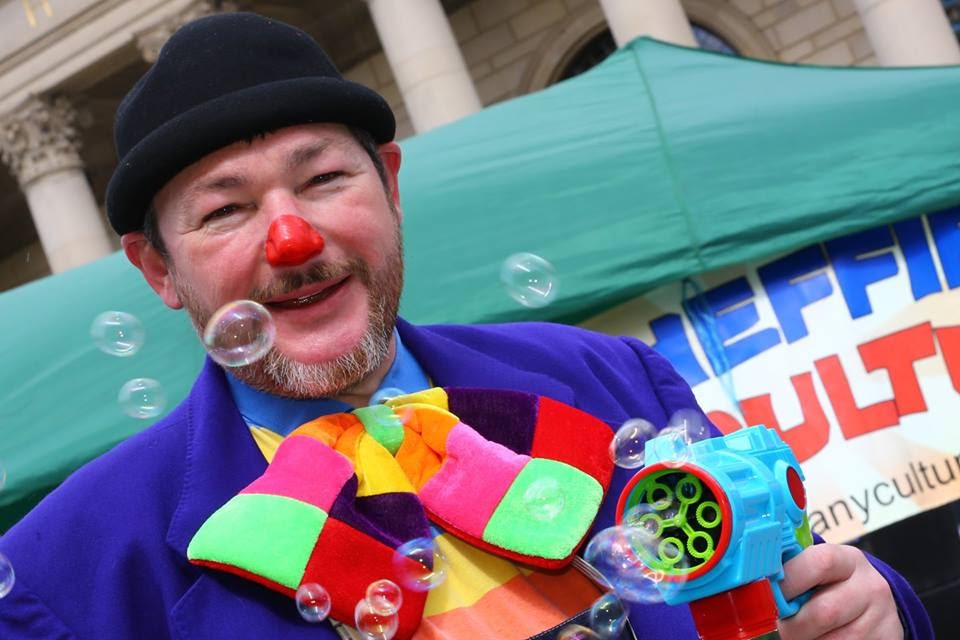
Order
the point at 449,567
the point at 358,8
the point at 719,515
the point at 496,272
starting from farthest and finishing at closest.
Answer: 1. the point at 358,8
2. the point at 496,272
3. the point at 449,567
4. the point at 719,515

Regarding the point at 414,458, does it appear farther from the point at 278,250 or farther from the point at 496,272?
the point at 496,272

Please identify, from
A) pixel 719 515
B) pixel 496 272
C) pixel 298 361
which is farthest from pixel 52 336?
pixel 719 515

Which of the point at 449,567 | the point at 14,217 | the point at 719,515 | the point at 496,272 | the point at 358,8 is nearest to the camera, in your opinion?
the point at 719,515

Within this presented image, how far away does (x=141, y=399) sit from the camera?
2859 millimetres

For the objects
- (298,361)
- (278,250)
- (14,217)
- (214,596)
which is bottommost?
(214,596)

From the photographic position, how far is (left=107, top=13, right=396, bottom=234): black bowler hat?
1613 mm

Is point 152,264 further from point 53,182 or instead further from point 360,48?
point 360,48

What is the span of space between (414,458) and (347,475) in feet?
0.48

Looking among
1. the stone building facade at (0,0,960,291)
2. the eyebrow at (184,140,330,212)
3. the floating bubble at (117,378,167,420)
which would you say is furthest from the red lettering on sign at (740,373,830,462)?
the stone building facade at (0,0,960,291)

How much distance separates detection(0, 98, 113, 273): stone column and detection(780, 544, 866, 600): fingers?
14832mm

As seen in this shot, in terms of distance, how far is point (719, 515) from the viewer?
135cm

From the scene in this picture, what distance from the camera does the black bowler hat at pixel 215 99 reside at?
5.29 feet

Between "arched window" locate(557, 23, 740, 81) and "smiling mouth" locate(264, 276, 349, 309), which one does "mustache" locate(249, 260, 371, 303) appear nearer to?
"smiling mouth" locate(264, 276, 349, 309)

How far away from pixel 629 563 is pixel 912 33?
10582 millimetres
